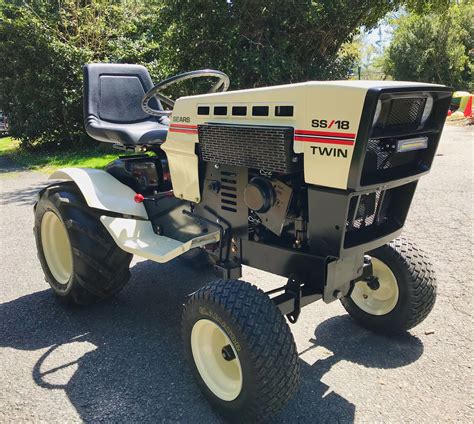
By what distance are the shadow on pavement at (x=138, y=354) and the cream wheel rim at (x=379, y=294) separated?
0.55 feet

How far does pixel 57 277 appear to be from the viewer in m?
3.38

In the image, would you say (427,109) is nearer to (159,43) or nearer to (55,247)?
(55,247)

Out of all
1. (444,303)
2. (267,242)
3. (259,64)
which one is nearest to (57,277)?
(267,242)

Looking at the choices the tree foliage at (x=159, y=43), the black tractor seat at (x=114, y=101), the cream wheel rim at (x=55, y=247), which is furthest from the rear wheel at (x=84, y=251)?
the tree foliage at (x=159, y=43)

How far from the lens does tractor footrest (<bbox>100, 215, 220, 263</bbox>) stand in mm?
2518

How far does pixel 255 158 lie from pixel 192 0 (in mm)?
6769

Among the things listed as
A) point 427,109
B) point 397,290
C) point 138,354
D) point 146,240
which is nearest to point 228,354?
point 138,354

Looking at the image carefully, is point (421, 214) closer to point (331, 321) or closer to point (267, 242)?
point (331, 321)

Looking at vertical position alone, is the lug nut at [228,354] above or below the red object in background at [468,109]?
above

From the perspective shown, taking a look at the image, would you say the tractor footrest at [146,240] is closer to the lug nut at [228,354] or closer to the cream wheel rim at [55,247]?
the lug nut at [228,354]

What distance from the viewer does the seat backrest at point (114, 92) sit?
3455 millimetres

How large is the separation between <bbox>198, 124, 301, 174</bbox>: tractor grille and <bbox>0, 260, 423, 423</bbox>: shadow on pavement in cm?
118

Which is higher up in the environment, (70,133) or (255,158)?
(255,158)

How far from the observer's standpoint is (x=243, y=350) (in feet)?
Answer: 6.41
